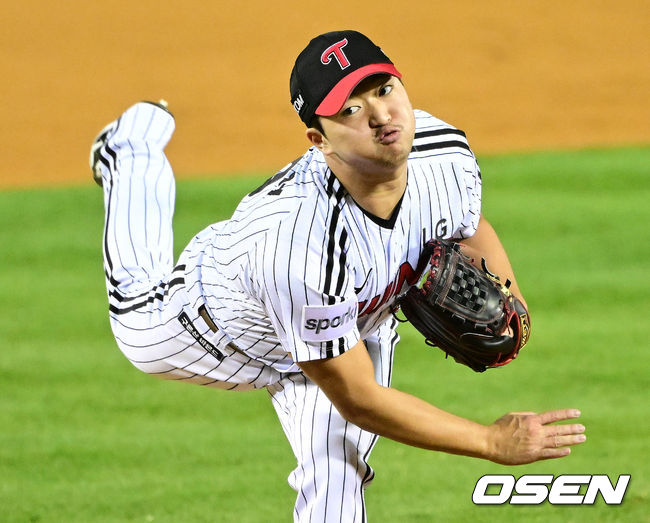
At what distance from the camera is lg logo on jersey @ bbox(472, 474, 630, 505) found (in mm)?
4777

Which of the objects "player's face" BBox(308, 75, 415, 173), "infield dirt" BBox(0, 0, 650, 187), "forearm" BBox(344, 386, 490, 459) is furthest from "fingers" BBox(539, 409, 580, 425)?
"infield dirt" BBox(0, 0, 650, 187)

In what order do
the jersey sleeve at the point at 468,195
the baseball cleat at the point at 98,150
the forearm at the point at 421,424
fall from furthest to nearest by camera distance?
1. the baseball cleat at the point at 98,150
2. the jersey sleeve at the point at 468,195
3. the forearm at the point at 421,424

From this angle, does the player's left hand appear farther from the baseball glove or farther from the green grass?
the green grass

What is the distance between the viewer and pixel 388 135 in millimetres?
3148

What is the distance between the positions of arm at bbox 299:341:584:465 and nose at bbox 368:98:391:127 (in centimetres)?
70

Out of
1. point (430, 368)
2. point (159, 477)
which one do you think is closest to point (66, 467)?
point (159, 477)

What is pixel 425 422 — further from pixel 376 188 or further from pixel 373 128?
pixel 373 128

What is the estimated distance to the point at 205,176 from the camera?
1058 centimetres

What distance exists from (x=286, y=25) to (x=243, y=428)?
28.7ft

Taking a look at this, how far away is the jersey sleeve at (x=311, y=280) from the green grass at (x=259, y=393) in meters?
1.60

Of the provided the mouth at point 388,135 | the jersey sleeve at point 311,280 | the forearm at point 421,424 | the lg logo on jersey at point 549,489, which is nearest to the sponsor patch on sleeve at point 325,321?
the jersey sleeve at point 311,280

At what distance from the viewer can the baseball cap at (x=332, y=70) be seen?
3.18 meters

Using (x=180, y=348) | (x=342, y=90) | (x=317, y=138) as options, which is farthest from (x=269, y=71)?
(x=342, y=90)

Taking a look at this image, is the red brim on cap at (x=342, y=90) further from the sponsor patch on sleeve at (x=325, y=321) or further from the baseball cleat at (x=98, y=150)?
the baseball cleat at (x=98, y=150)
